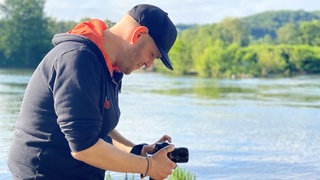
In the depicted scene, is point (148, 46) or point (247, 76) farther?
point (247, 76)

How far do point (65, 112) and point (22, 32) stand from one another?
4727 centimetres

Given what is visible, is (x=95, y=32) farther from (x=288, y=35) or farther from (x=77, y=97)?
(x=288, y=35)

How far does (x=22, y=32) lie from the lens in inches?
1898

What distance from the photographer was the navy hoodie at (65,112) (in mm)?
2373

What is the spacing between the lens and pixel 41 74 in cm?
252

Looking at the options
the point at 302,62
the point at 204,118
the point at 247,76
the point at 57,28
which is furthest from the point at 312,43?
the point at 204,118

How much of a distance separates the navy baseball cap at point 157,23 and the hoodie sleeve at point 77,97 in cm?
31

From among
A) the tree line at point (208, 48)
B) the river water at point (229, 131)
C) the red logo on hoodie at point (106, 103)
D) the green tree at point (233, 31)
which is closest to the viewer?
the red logo on hoodie at point (106, 103)

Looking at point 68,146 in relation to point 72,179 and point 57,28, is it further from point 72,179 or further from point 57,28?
point 57,28

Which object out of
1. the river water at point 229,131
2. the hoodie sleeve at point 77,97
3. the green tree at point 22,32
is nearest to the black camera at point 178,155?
the hoodie sleeve at point 77,97

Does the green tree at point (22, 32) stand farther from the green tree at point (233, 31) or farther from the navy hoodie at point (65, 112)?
the green tree at point (233, 31)

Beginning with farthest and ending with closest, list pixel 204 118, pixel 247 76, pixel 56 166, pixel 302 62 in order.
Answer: pixel 302 62
pixel 247 76
pixel 204 118
pixel 56 166

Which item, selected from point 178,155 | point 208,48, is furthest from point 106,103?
point 208,48

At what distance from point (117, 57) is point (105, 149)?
41 centimetres
